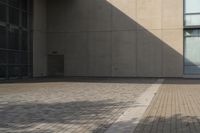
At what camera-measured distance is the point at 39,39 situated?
3912 cm

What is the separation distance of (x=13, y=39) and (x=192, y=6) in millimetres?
17125

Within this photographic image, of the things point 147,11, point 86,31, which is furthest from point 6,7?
point 147,11

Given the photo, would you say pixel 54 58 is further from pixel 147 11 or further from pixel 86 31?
pixel 147 11

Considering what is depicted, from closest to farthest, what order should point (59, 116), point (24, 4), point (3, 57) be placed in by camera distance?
point (59, 116), point (3, 57), point (24, 4)

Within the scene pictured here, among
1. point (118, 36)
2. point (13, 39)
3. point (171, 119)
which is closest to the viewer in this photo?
point (171, 119)

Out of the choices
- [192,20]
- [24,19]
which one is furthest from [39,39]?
[192,20]

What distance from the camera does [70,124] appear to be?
930 centimetres

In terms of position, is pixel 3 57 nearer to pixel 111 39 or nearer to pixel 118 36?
pixel 111 39

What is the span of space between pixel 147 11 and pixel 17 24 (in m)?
12.8

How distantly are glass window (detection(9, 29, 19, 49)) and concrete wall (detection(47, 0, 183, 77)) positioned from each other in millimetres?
7956

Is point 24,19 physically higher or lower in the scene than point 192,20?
lower

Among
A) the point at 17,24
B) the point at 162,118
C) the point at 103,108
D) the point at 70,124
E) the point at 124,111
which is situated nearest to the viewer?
the point at 70,124

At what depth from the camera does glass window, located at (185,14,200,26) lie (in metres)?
38.0

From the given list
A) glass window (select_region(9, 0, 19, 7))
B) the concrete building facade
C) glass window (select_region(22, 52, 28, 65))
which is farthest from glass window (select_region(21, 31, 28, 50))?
glass window (select_region(9, 0, 19, 7))
